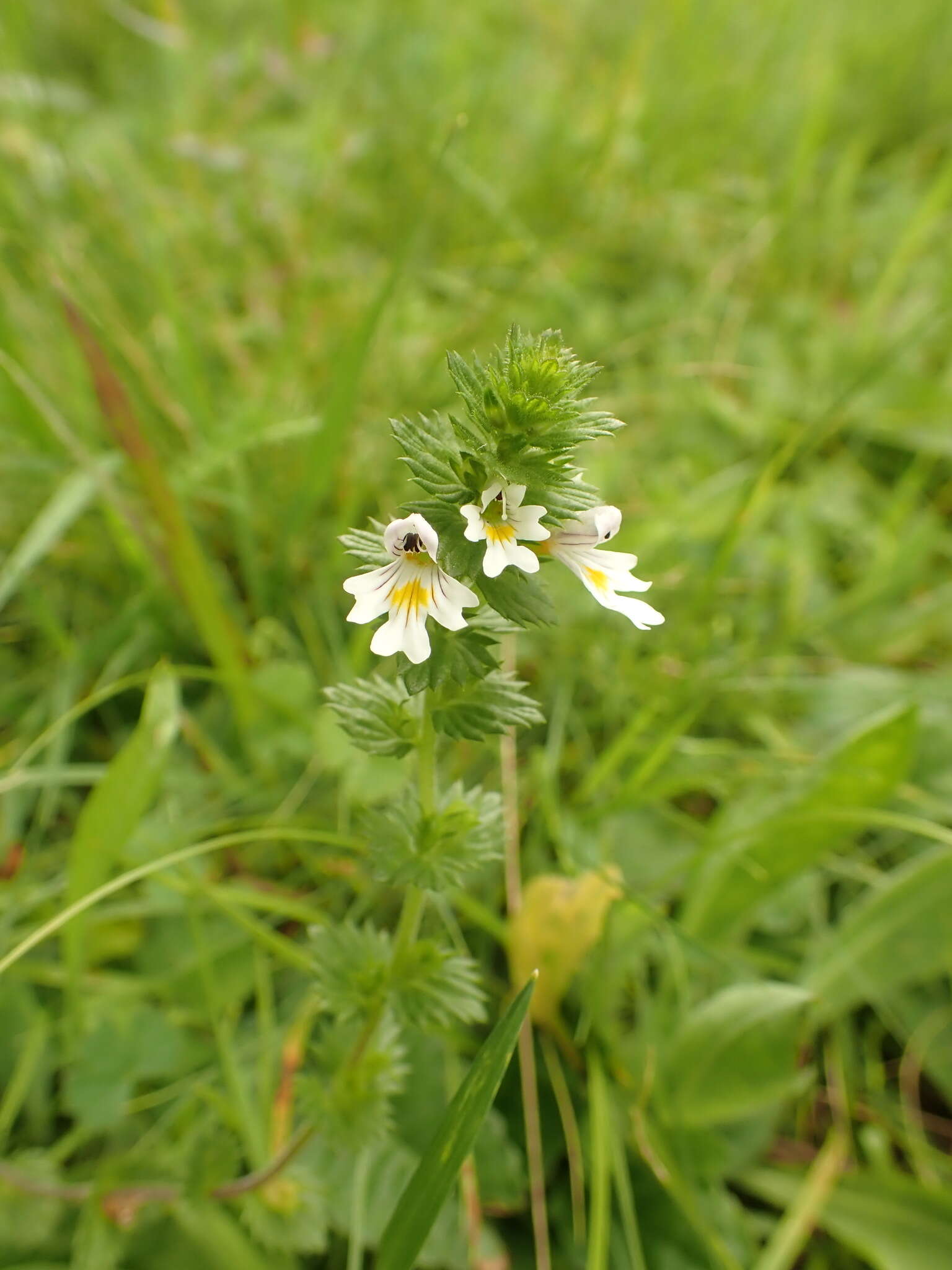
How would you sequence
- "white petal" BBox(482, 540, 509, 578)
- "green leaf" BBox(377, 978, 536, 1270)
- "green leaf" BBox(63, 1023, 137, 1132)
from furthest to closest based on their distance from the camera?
1. "green leaf" BBox(63, 1023, 137, 1132)
2. "green leaf" BBox(377, 978, 536, 1270)
3. "white petal" BBox(482, 540, 509, 578)

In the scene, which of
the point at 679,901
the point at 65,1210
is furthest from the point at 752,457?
the point at 65,1210

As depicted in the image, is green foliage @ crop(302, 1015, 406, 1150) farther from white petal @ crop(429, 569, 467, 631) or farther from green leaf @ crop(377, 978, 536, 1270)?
white petal @ crop(429, 569, 467, 631)

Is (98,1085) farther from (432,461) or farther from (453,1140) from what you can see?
(432,461)

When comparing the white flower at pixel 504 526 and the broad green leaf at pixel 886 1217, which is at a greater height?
the white flower at pixel 504 526

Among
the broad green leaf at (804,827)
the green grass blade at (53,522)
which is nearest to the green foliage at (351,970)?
the broad green leaf at (804,827)

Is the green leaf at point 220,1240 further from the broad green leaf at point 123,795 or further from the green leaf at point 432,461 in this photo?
the green leaf at point 432,461

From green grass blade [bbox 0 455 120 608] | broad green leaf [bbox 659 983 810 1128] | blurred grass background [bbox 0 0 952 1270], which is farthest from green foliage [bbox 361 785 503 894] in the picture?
green grass blade [bbox 0 455 120 608]

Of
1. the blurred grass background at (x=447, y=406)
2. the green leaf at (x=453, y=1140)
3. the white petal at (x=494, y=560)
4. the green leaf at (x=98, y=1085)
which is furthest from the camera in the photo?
the blurred grass background at (x=447, y=406)
